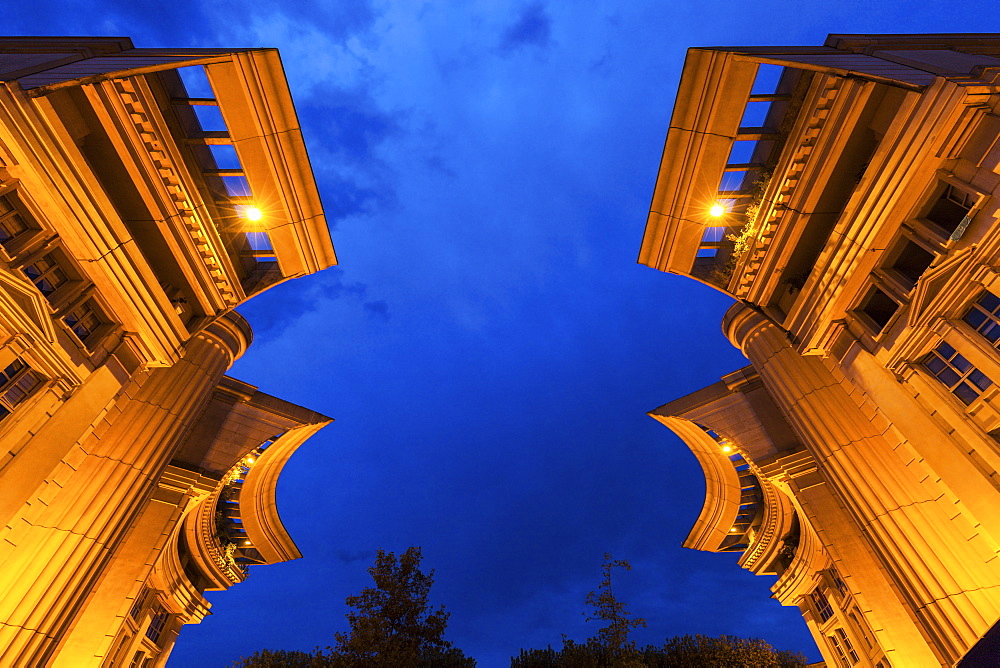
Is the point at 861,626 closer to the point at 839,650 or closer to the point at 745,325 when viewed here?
the point at 839,650

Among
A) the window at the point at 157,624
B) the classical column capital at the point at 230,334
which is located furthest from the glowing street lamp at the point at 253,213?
the window at the point at 157,624

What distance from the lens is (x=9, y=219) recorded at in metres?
13.1

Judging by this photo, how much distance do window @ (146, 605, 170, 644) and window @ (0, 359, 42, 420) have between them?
66.8 feet

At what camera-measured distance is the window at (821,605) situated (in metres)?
28.5

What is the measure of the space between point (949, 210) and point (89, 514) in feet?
89.7

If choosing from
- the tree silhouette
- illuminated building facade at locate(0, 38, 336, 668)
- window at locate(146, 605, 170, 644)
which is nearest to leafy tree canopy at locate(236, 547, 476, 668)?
the tree silhouette

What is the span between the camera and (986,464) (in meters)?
13.3

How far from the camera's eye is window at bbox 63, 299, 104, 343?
15.0 metres

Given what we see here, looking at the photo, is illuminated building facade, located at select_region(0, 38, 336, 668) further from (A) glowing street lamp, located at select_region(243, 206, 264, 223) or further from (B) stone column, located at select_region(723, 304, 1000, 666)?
(B) stone column, located at select_region(723, 304, 1000, 666)

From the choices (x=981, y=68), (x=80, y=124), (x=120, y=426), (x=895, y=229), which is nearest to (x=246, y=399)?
(x=120, y=426)

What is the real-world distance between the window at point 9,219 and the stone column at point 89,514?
5586mm

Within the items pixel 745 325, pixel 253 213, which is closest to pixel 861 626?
pixel 745 325

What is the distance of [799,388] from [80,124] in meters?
26.1

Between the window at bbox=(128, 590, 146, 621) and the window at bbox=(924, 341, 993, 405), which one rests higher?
the window at bbox=(128, 590, 146, 621)
